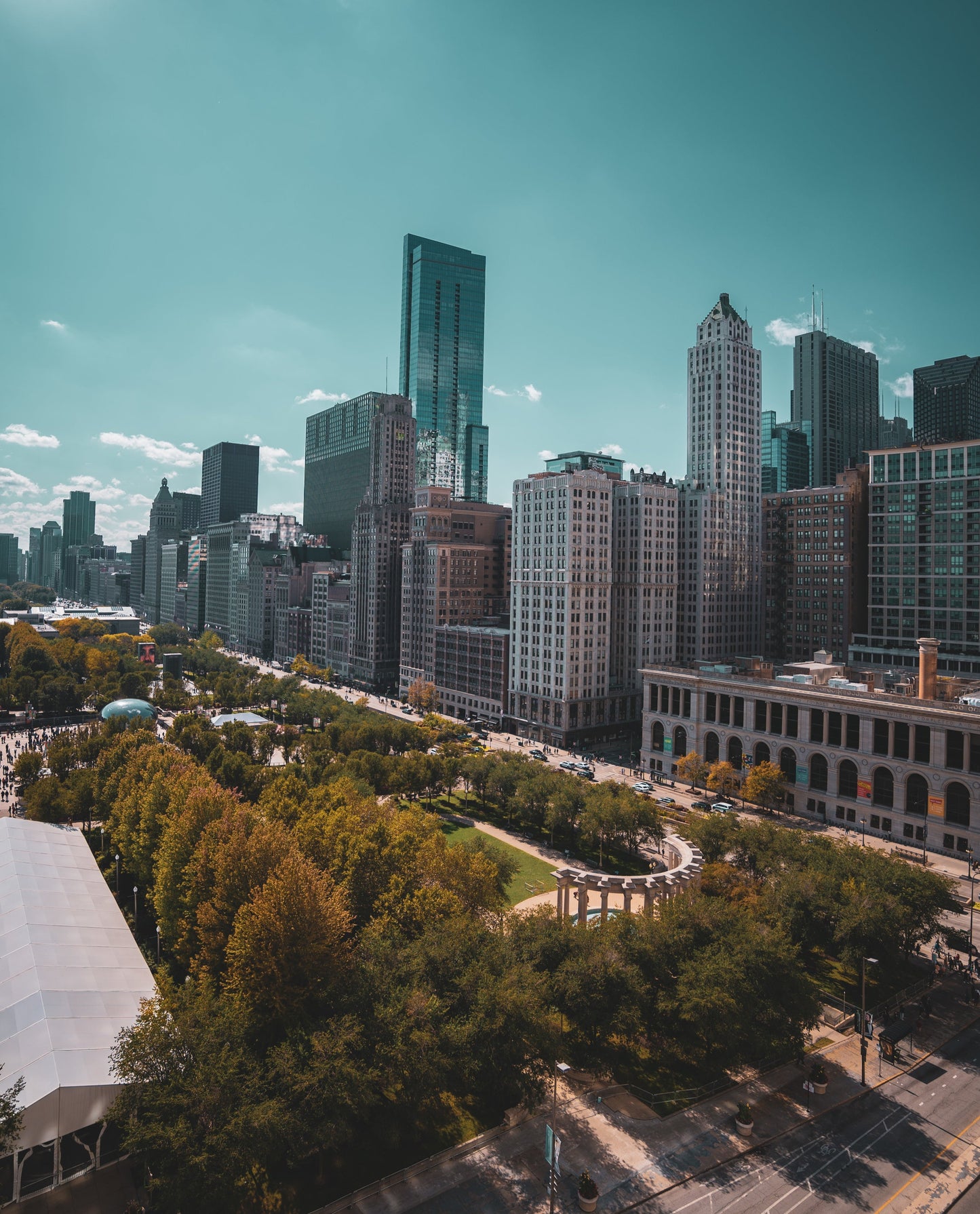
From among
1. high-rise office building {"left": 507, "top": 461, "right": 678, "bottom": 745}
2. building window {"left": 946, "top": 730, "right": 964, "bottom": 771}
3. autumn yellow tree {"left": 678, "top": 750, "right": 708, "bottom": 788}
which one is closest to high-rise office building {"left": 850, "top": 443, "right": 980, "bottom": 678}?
high-rise office building {"left": 507, "top": 461, "right": 678, "bottom": 745}

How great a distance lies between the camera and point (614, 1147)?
37562 millimetres

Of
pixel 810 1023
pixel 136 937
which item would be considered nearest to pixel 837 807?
pixel 810 1023

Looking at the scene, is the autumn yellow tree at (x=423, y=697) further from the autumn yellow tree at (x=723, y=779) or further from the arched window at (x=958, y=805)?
the arched window at (x=958, y=805)

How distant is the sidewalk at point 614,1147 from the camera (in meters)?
33.8

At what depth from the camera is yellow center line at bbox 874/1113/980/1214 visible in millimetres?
34562

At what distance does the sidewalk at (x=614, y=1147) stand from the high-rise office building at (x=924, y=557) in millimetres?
113182

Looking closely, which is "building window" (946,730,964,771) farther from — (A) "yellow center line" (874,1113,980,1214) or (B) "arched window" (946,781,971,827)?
(A) "yellow center line" (874,1113,980,1214)

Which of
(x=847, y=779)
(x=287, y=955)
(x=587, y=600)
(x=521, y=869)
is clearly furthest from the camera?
(x=587, y=600)

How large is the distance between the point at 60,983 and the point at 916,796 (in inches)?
3226

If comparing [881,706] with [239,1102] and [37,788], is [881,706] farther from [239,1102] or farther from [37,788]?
[37,788]

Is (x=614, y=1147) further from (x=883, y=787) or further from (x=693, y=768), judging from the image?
(x=693, y=768)

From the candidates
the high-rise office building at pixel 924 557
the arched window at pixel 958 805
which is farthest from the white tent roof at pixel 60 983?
the high-rise office building at pixel 924 557

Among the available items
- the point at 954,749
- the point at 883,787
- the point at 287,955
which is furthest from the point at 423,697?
the point at 287,955

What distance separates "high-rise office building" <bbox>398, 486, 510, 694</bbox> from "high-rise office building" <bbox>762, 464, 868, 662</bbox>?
60193 mm
